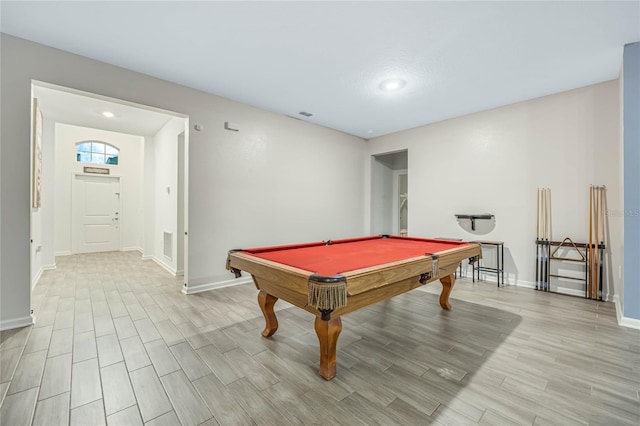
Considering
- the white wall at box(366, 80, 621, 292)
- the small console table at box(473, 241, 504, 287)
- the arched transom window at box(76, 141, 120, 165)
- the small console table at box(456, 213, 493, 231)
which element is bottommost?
the small console table at box(473, 241, 504, 287)

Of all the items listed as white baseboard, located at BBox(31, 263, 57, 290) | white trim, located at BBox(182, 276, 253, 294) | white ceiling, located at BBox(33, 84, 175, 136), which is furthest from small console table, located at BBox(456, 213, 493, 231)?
white baseboard, located at BBox(31, 263, 57, 290)

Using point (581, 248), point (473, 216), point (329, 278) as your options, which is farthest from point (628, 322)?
point (329, 278)

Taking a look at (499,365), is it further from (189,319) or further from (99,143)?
(99,143)

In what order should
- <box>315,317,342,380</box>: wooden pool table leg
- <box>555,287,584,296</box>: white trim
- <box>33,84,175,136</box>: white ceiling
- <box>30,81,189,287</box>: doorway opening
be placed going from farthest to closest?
<box>30,81,189,287</box>: doorway opening, <box>33,84,175,136</box>: white ceiling, <box>555,287,584,296</box>: white trim, <box>315,317,342,380</box>: wooden pool table leg

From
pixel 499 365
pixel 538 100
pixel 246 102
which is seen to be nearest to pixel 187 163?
pixel 246 102

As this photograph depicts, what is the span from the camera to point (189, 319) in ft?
9.14

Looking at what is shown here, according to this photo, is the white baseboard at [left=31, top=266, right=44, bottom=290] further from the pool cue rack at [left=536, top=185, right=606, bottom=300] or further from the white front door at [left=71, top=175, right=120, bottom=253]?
the pool cue rack at [left=536, top=185, right=606, bottom=300]

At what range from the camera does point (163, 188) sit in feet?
18.1

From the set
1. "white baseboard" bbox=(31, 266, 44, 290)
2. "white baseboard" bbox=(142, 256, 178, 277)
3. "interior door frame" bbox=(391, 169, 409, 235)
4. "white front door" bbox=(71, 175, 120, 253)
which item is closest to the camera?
"white baseboard" bbox=(31, 266, 44, 290)

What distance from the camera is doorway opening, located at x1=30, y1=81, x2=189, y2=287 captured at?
15.0ft

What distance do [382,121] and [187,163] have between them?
11.3 feet

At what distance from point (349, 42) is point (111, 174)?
24.3 ft

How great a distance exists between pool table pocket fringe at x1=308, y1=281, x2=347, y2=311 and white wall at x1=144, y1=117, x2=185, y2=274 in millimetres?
3990

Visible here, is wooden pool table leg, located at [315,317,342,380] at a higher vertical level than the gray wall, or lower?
lower
